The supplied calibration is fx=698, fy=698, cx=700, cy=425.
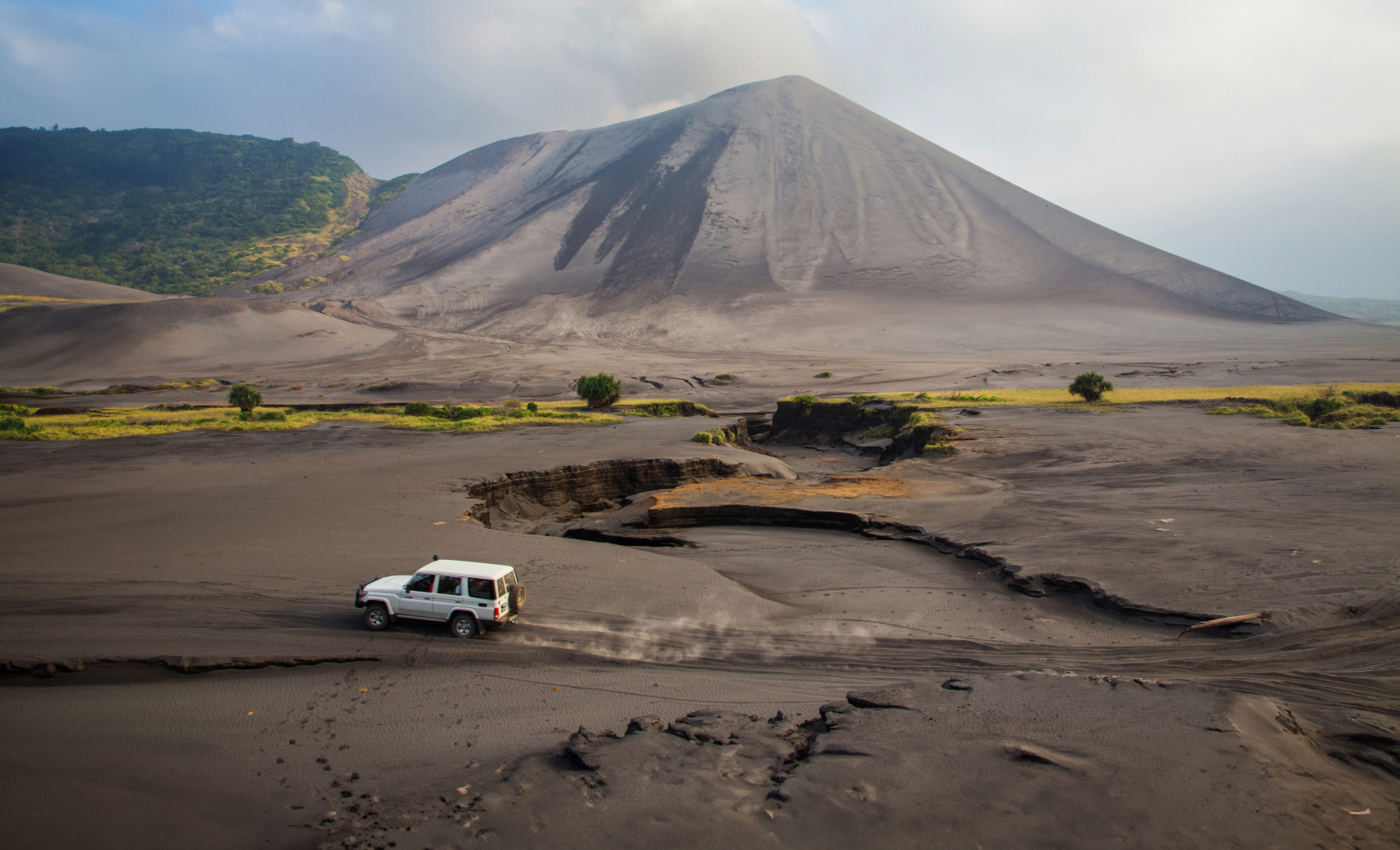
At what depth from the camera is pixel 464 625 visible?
972cm

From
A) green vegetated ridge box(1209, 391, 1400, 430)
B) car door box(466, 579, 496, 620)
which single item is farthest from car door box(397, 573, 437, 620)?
green vegetated ridge box(1209, 391, 1400, 430)

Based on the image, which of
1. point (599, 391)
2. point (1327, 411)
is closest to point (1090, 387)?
point (1327, 411)

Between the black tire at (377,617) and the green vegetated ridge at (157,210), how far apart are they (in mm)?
148708

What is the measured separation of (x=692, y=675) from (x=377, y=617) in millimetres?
4542

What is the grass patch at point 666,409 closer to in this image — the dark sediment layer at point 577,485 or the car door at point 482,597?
the dark sediment layer at point 577,485

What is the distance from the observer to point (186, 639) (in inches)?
353

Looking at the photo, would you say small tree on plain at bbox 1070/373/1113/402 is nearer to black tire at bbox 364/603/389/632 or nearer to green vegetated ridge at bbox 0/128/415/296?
black tire at bbox 364/603/389/632

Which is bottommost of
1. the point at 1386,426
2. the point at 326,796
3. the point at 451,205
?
the point at 326,796

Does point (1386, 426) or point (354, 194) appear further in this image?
point (354, 194)

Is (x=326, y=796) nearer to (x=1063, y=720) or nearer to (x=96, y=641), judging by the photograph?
(x=96, y=641)

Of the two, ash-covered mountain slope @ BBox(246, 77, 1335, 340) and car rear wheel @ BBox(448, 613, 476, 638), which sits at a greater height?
ash-covered mountain slope @ BBox(246, 77, 1335, 340)

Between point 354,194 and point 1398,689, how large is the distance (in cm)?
22676

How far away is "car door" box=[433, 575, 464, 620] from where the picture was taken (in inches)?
382

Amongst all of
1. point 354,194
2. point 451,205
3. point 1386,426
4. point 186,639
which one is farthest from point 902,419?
point 354,194
